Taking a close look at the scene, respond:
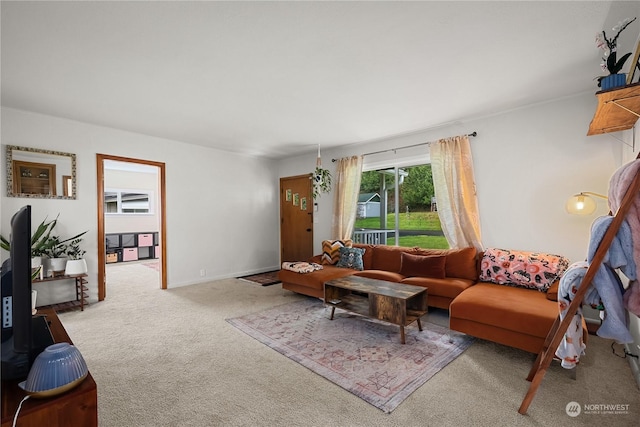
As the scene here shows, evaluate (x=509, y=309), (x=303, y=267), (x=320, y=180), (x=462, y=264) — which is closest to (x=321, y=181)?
(x=320, y=180)

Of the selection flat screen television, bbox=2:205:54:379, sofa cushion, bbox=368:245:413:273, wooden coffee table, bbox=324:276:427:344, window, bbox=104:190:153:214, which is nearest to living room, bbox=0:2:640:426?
wooden coffee table, bbox=324:276:427:344

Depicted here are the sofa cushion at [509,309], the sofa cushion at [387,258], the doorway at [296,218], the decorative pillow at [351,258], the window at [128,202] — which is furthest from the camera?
the window at [128,202]

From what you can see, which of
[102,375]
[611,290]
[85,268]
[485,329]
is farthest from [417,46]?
[85,268]

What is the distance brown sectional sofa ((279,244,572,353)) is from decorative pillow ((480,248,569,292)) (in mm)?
101

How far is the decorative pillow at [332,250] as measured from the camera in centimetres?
447

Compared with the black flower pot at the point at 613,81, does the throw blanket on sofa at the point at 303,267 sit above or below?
below

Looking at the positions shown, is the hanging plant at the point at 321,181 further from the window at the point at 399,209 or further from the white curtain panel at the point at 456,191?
the white curtain panel at the point at 456,191

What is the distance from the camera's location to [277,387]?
2.01 m

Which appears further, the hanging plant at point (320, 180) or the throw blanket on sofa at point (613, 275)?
the hanging plant at point (320, 180)

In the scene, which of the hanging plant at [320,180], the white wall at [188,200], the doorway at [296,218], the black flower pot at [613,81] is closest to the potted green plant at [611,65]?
the black flower pot at [613,81]

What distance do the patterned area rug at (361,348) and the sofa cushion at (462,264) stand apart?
30.5 inches

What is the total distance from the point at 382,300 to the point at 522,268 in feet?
5.31

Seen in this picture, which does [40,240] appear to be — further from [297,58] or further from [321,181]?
[321,181]

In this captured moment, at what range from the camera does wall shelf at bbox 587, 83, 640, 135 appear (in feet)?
6.24
